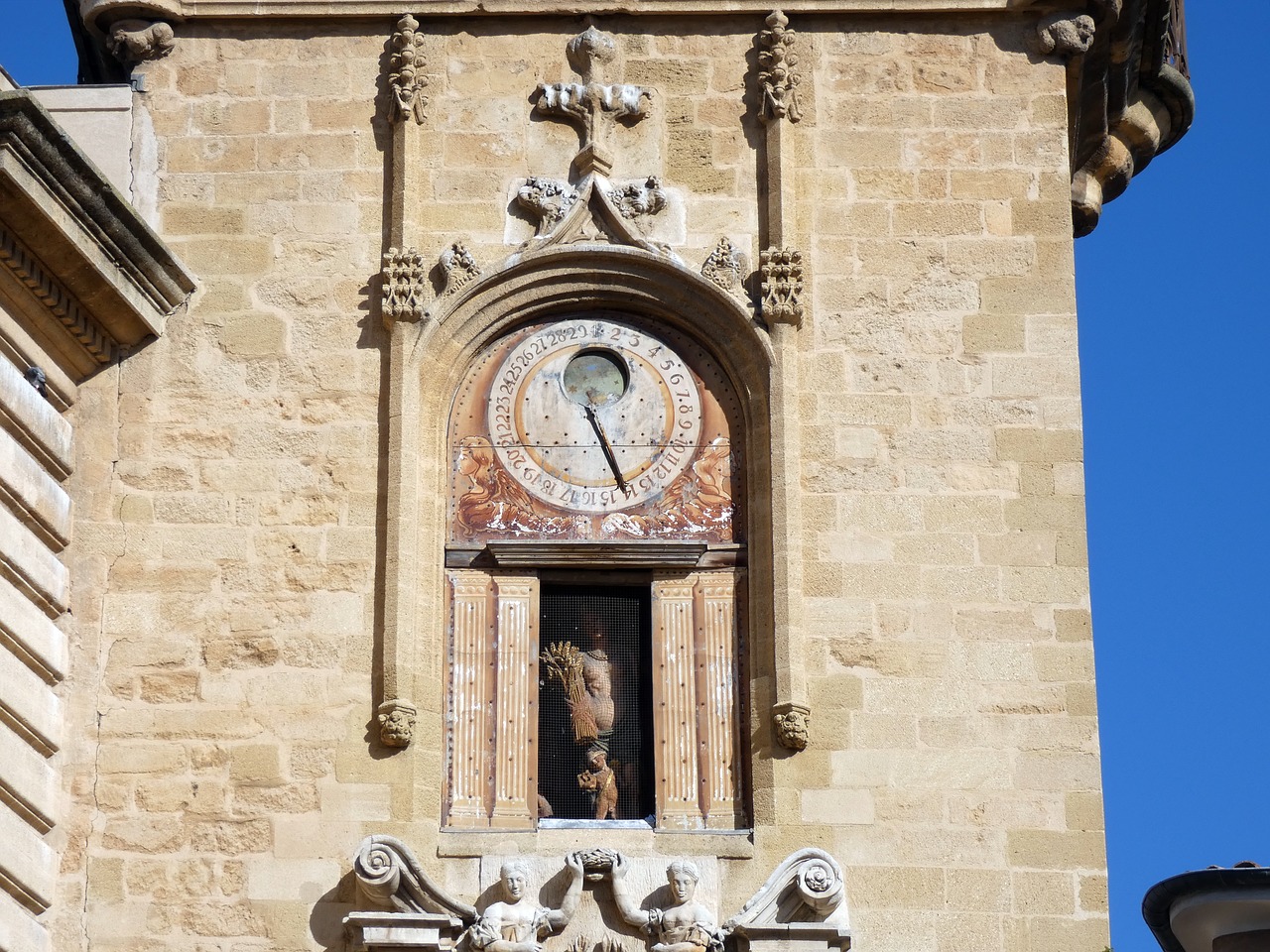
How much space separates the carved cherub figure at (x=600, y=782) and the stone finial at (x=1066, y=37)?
14.3 feet

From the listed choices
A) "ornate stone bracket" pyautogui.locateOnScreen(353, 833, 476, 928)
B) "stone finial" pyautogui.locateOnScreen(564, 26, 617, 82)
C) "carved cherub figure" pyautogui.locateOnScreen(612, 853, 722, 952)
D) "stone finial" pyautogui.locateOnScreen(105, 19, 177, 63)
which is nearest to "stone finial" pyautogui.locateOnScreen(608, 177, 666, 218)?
"stone finial" pyautogui.locateOnScreen(564, 26, 617, 82)

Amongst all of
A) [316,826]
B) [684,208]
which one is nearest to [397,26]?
[684,208]

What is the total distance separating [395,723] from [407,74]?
137 inches

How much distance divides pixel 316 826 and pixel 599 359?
286 centimetres

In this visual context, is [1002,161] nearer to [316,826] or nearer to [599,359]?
[599,359]

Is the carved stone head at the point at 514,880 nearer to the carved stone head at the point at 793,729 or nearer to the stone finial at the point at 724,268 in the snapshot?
the carved stone head at the point at 793,729

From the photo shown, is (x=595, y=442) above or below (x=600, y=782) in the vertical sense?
above

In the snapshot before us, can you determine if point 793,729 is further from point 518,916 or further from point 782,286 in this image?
point 782,286

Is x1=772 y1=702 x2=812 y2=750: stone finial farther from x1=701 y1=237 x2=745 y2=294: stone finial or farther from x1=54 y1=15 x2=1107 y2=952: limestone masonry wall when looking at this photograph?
x1=701 y1=237 x2=745 y2=294: stone finial

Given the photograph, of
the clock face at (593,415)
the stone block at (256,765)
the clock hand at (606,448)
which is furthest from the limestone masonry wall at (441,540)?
the clock hand at (606,448)

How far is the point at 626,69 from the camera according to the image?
15.6m

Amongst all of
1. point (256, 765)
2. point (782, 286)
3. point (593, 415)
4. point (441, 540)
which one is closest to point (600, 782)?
point (441, 540)

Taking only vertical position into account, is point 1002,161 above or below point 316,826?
above

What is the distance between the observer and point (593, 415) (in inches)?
593
